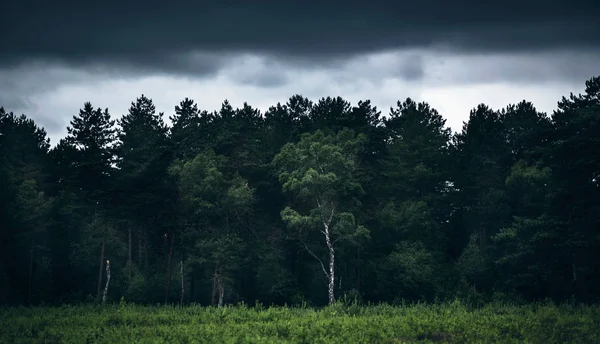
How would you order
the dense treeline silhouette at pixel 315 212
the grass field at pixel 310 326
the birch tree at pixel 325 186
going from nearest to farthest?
the grass field at pixel 310 326
the dense treeline silhouette at pixel 315 212
the birch tree at pixel 325 186

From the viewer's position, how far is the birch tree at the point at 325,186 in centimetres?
5825

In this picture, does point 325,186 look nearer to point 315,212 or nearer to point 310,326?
point 315,212

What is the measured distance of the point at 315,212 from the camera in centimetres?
5947

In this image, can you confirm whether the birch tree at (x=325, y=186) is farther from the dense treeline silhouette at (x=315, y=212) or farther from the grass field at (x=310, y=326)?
the grass field at (x=310, y=326)

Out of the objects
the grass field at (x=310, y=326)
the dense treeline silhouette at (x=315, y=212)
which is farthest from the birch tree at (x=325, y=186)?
the grass field at (x=310, y=326)

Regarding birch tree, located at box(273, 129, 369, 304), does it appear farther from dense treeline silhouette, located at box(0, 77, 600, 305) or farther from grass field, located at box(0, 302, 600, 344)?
grass field, located at box(0, 302, 600, 344)

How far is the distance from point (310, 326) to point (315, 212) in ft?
74.9

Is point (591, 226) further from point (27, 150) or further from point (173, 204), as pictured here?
point (27, 150)

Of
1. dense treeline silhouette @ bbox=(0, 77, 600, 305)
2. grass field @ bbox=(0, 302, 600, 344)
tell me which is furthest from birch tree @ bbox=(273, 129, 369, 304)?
grass field @ bbox=(0, 302, 600, 344)

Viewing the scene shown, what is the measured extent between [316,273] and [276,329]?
29570 mm

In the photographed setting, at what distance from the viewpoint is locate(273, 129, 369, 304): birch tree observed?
191 feet

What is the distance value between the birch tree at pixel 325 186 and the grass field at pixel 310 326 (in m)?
14.3

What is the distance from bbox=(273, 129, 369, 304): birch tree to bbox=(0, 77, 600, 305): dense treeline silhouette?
0.18 m

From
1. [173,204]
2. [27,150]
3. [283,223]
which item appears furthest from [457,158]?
[27,150]
